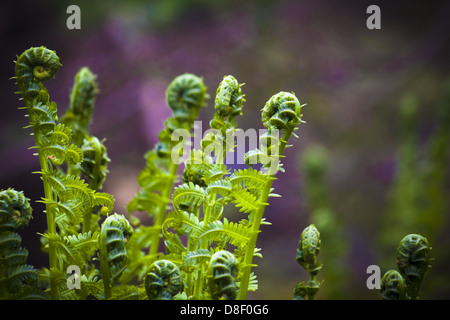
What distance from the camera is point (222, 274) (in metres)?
0.42

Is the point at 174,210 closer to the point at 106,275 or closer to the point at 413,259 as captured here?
the point at 106,275

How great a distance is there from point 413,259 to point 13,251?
42 centimetres

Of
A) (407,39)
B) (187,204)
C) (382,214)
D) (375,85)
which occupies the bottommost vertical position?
(187,204)

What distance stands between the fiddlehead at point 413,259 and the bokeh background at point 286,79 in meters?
1.38

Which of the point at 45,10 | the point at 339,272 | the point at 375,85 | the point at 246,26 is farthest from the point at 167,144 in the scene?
the point at 375,85

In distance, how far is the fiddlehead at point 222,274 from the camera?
420mm

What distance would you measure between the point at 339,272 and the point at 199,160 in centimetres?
103

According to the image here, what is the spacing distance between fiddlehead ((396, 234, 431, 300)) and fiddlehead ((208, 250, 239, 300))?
0.18m

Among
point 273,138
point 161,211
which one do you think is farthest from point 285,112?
point 161,211

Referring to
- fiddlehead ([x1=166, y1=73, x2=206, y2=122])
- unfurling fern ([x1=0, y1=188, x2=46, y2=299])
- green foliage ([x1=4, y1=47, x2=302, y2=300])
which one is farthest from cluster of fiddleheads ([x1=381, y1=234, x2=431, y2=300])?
unfurling fern ([x1=0, y1=188, x2=46, y2=299])

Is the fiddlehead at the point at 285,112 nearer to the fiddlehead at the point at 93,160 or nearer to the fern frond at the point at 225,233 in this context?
the fern frond at the point at 225,233

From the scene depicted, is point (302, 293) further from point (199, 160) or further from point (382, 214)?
point (382, 214)

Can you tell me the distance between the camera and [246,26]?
8.37 feet

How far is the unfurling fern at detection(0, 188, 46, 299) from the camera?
448mm
